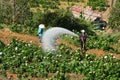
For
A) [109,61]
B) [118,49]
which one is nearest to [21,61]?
[109,61]

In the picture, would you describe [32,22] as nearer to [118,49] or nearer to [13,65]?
[118,49]

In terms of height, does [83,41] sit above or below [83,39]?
below

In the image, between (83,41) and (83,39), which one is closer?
(83,39)

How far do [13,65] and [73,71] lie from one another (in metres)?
2.57

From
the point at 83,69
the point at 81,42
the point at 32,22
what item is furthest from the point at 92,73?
the point at 32,22

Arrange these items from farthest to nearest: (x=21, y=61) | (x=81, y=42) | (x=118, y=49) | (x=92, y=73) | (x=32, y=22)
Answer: (x=32, y=22), (x=118, y=49), (x=81, y=42), (x=21, y=61), (x=92, y=73)

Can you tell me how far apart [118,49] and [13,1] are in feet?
35.1

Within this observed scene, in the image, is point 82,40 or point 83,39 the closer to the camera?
point 83,39

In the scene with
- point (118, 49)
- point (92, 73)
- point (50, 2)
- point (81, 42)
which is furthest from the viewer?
point (50, 2)

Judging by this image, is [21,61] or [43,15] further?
[43,15]

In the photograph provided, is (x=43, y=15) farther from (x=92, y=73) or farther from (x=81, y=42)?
(x=92, y=73)

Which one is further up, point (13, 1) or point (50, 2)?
point (13, 1)

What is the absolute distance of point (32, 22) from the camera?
31.2 meters

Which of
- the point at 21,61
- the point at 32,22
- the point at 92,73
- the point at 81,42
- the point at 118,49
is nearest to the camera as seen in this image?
the point at 92,73
